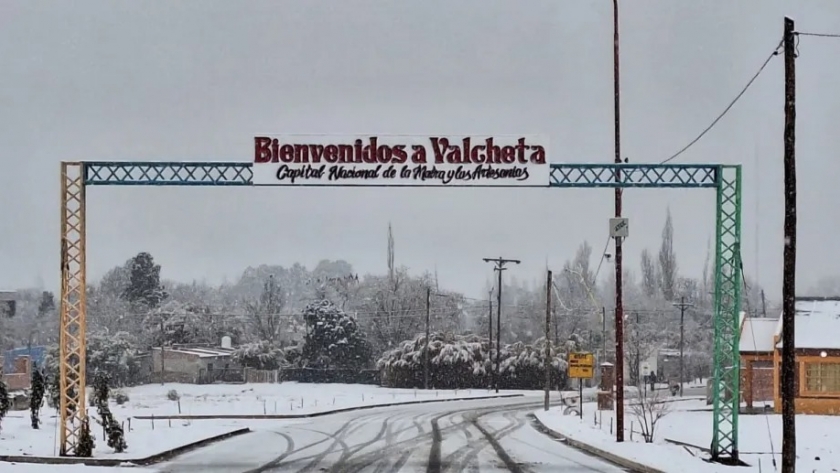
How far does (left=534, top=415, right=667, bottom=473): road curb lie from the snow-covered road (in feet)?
1.40

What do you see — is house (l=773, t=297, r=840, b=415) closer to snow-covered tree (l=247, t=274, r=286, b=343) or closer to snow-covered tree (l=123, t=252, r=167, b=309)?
snow-covered tree (l=247, t=274, r=286, b=343)

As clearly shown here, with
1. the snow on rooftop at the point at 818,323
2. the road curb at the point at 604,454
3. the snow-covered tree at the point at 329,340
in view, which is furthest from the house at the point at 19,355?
the snow on rooftop at the point at 818,323

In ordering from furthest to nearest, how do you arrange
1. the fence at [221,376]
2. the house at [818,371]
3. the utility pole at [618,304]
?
1. the fence at [221,376]
2. the house at [818,371]
3. the utility pole at [618,304]

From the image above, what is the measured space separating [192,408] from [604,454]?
29492mm

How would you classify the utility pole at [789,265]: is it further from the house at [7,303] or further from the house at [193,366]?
the house at [7,303]

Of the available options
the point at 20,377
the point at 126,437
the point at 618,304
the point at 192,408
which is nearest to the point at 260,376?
the point at 20,377

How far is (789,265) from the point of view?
62.8 ft

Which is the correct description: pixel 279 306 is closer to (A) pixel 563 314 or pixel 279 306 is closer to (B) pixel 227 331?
(B) pixel 227 331

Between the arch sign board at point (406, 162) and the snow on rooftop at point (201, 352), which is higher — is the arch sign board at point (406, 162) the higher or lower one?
the higher one

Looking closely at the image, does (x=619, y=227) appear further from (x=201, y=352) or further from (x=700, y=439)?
(x=201, y=352)

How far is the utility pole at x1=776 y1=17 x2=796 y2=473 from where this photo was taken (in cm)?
1875

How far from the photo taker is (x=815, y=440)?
31500 millimetres

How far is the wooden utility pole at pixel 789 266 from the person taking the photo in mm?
18750

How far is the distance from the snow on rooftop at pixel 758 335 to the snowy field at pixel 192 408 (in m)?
20.4
